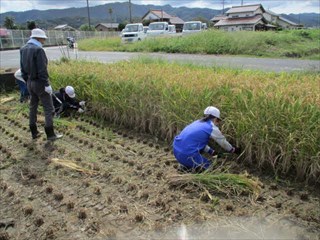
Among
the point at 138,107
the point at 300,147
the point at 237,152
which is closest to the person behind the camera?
the point at 300,147

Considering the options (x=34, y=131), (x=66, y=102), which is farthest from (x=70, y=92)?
(x=34, y=131)

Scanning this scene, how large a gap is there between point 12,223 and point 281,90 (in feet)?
11.7

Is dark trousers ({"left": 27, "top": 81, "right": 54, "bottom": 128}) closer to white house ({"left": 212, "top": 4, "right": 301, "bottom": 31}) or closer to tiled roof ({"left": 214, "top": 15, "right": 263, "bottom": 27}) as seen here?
white house ({"left": 212, "top": 4, "right": 301, "bottom": 31})

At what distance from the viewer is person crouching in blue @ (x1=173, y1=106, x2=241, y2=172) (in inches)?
155

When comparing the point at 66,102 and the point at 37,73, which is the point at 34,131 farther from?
the point at 66,102

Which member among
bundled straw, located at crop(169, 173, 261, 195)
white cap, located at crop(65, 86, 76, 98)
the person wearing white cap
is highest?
white cap, located at crop(65, 86, 76, 98)

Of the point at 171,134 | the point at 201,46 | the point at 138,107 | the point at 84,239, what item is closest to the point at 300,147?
the point at 171,134

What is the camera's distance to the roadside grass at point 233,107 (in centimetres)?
376

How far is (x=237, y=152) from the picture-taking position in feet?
14.2

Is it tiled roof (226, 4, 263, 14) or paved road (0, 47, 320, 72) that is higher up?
tiled roof (226, 4, 263, 14)

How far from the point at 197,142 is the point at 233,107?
0.85 m

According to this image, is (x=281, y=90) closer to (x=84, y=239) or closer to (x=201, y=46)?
(x=84, y=239)

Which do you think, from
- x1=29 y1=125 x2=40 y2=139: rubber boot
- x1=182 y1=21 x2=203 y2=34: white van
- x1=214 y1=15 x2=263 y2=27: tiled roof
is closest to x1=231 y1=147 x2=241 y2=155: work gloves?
x1=29 y1=125 x2=40 y2=139: rubber boot

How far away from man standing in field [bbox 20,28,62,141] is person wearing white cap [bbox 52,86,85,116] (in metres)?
1.15
